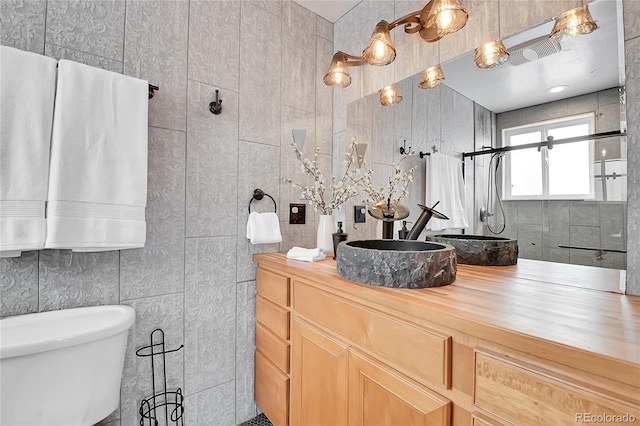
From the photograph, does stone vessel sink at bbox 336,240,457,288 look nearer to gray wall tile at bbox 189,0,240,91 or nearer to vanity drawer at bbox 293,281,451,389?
vanity drawer at bbox 293,281,451,389

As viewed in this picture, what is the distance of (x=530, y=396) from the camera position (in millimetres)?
569

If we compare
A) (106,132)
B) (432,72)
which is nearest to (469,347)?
(432,72)

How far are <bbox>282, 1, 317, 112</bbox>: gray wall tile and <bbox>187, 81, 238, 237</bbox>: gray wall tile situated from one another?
1.20ft

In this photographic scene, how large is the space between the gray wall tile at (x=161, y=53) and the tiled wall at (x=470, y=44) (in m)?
0.91

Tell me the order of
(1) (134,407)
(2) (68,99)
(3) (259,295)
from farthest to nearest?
(3) (259,295)
(1) (134,407)
(2) (68,99)

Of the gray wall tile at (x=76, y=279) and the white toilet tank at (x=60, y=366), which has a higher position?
the gray wall tile at (x=76, y=279)

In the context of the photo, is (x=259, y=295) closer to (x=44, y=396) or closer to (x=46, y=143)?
(x=44, y=396)

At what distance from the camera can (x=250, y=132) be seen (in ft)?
5.31

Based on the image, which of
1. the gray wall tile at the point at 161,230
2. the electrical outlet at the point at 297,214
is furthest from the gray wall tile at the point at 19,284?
the electrical outlet at the point at 297,214

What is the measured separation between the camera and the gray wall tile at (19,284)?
1.06 meters

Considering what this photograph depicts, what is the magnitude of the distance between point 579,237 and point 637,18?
2.13 feet

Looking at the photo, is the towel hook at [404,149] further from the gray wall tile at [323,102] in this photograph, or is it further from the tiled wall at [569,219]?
the gray wall tile at [323,102]

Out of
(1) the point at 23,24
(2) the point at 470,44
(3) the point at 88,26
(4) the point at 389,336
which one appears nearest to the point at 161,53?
(3) the point at 88,26

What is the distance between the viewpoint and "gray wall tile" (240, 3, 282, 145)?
5.27ft
